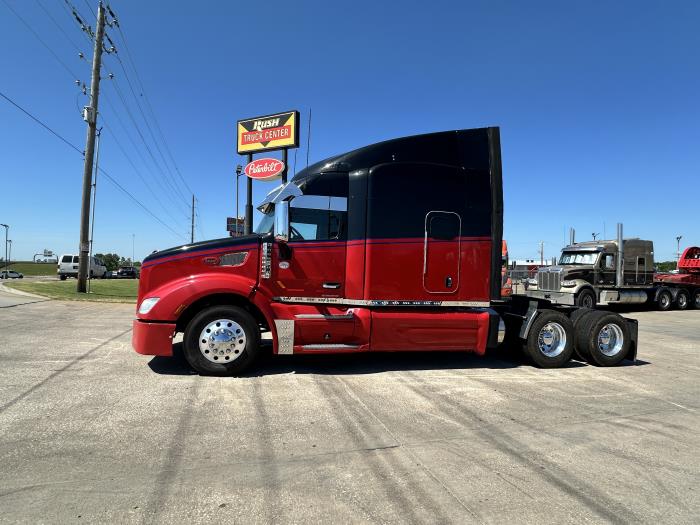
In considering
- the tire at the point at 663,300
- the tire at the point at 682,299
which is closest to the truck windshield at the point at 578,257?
the tire at the point at 663,300

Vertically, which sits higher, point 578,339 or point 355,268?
point 355,268

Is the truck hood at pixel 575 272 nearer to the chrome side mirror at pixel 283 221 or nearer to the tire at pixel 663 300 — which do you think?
the tire at pixel 663 300

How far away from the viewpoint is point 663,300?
19531 mm

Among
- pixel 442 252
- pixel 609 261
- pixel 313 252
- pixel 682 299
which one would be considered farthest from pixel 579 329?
pixel 682 299

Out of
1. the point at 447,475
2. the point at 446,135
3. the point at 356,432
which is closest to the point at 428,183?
the point at 446,135

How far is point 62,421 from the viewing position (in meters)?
3.95

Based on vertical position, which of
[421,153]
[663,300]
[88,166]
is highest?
[88,166]

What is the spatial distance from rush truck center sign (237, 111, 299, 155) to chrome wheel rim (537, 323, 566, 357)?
Answer: 1436cm

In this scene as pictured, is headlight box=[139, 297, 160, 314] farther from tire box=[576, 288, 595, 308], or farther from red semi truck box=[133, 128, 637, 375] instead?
tire box=[576, 288, 595, 308]

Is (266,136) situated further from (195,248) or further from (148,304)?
(148,304)

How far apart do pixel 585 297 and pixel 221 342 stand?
15.9 m

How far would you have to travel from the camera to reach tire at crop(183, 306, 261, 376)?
18.2 ft

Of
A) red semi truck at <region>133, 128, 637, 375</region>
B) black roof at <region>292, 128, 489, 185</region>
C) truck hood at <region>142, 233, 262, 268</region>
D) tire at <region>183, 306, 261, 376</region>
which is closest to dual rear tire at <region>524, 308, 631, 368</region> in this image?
red semi truck at <region>133, 128, 637, 375</region>

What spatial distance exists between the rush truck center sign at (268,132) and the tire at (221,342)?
46.6 feet
